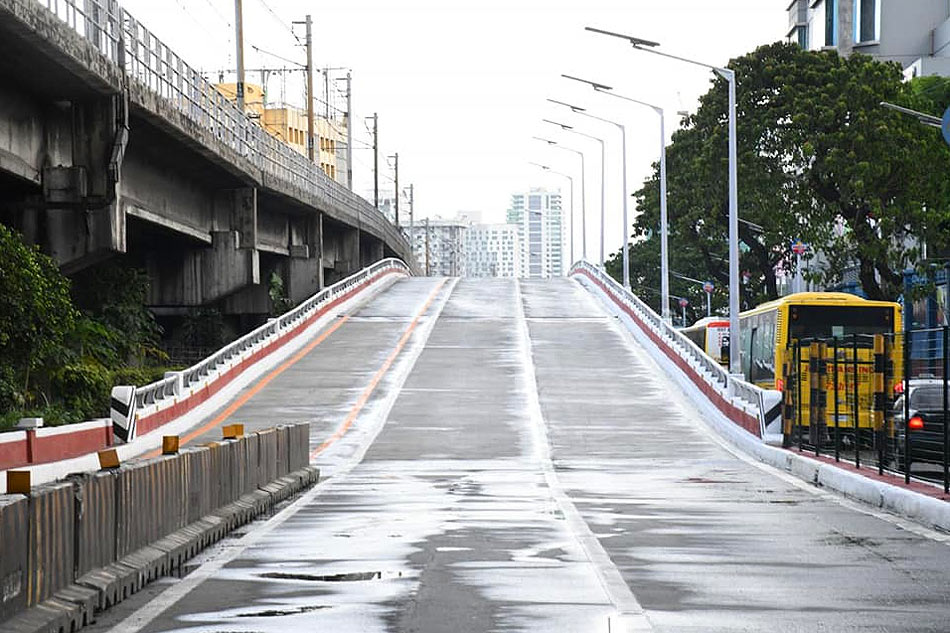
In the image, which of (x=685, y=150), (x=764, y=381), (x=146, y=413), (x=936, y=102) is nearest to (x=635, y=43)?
(x=764, y=381)

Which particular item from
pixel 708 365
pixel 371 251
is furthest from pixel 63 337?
pixel 371 251

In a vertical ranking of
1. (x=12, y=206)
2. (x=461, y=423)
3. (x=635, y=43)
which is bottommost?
(x=461, y=423)

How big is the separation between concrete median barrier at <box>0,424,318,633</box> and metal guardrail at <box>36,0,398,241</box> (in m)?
11.6

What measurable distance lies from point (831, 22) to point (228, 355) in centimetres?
5872

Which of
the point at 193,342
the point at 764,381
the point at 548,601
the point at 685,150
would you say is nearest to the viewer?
the point at 548,601

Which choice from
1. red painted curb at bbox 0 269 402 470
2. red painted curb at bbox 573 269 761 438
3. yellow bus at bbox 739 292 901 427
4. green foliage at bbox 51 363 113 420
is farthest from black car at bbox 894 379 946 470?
green foliage at bbox 51 363 113 420

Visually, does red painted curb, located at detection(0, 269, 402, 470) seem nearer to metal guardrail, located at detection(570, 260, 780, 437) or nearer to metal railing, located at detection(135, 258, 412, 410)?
metal railing, located at detection(135, 258, 412, 410)

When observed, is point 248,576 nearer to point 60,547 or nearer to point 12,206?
point 60,547

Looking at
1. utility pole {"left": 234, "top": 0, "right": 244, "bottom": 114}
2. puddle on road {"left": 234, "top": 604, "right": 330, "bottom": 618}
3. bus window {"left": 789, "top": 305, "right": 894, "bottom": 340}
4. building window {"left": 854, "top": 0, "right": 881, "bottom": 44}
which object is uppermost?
building window {"left": 854, "top": 0, "right": 881, "bottom": 44}

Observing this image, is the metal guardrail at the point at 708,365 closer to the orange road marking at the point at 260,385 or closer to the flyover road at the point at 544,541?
the flyover road at the point at 544,541

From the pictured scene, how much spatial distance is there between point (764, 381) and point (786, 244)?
2795cm

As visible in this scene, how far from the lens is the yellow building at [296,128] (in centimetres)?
15238

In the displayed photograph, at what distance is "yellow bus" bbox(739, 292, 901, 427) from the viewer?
24.3 metres

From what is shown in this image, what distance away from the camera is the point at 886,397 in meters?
21.3
